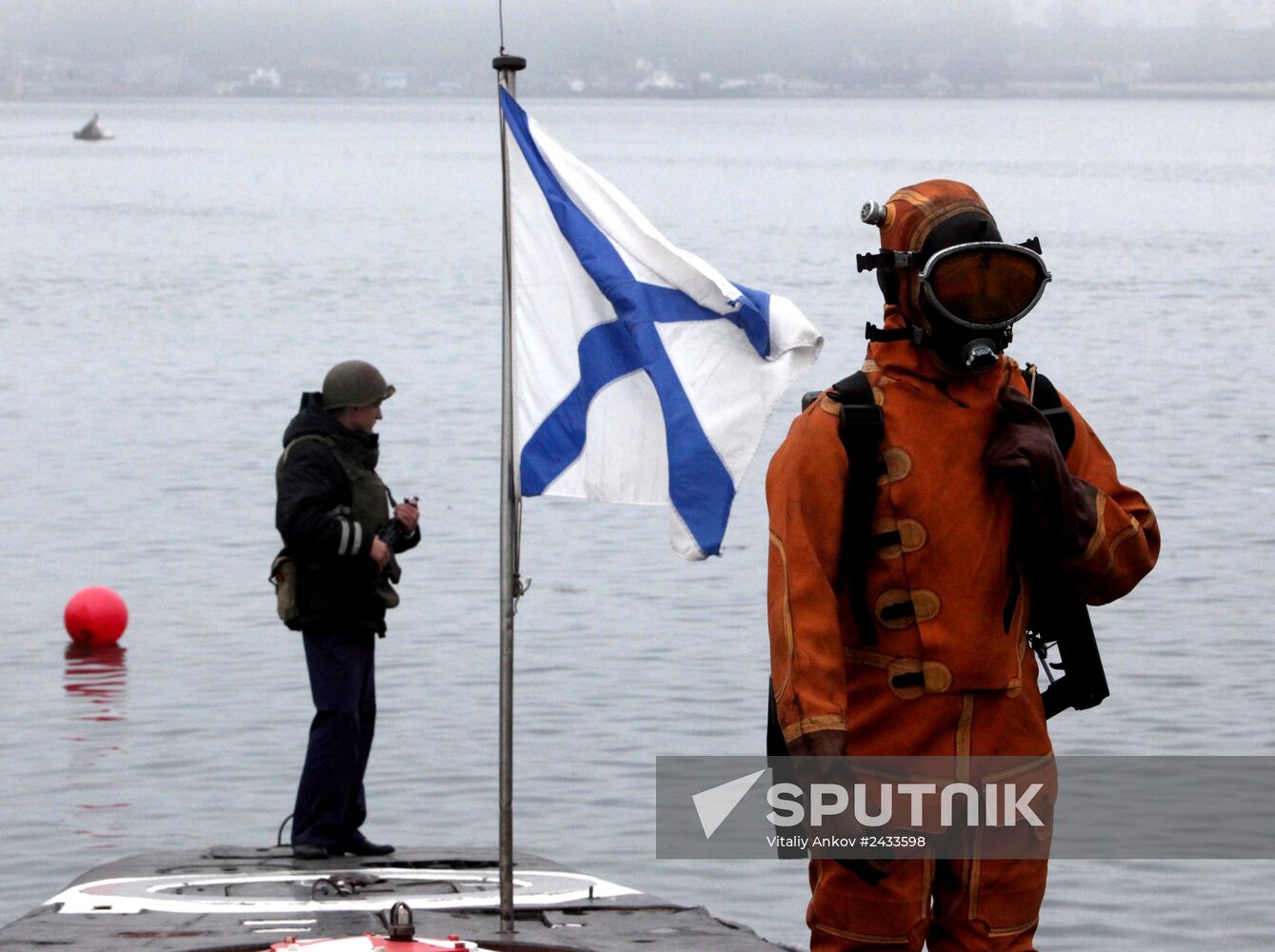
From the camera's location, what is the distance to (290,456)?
28.4 feet

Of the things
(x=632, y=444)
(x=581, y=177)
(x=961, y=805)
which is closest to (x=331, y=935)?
(x=632, y=444)

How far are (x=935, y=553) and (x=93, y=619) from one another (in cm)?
1255

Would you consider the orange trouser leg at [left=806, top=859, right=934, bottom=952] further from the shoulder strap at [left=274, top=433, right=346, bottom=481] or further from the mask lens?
the shoulder strap at [left=274, top=433, right=346, bottom=481]

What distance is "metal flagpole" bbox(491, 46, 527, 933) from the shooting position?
7352 mm

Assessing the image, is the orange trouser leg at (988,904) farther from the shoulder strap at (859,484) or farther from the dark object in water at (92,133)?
the dark object in water at (92,133)

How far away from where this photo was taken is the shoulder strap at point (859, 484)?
484 centimetres

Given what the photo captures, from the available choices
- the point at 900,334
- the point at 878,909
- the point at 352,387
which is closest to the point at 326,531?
the point at 352,387

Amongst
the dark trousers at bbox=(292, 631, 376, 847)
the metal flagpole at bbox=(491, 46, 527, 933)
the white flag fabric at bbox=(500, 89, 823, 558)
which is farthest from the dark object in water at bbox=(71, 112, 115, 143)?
the white flag fabric at bbox=(500, 89, 823, 558)

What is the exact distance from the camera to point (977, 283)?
16.1ft

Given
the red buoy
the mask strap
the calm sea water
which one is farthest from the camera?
the red buoy

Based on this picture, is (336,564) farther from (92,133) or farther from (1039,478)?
(92,133)

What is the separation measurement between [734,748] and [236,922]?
254 inches

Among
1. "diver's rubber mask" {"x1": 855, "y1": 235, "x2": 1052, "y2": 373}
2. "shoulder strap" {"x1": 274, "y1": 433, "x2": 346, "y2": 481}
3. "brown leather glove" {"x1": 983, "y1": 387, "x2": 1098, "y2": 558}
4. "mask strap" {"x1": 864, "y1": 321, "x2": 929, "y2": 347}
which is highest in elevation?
"diver's rubber mask" {"x1": 855, "y1": 235, "x2": 1052, "y2": 373}

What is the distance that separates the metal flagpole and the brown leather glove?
8.82ft
